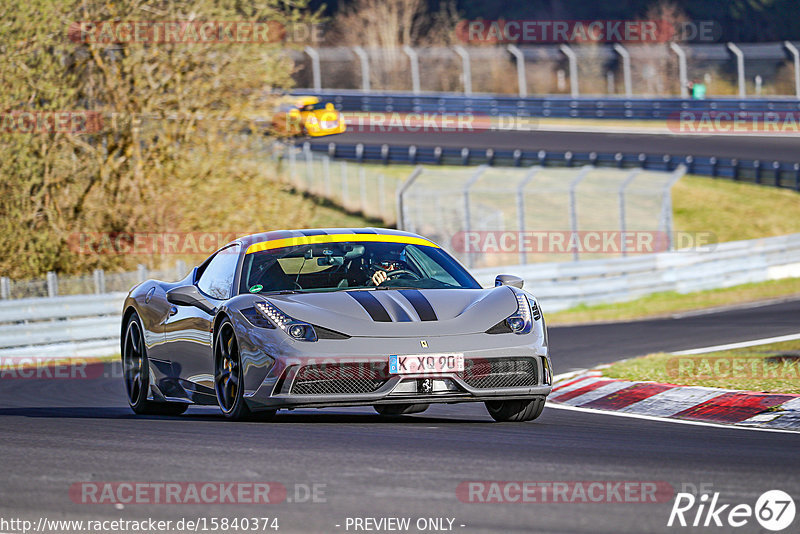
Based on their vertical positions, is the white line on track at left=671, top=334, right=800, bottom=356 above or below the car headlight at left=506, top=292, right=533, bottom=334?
below

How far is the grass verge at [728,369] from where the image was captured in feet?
33.9

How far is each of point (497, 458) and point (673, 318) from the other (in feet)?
47.6

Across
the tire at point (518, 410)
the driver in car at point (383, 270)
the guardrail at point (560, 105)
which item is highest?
the driver in car at point (383, 270)

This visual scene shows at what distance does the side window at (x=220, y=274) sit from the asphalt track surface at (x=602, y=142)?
29.3 metres

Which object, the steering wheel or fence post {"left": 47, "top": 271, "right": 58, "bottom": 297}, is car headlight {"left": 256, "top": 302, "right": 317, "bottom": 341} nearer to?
the steering wheel

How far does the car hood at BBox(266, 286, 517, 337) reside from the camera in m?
7.87

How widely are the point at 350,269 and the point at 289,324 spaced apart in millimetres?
1019

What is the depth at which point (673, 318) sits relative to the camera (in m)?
20.4

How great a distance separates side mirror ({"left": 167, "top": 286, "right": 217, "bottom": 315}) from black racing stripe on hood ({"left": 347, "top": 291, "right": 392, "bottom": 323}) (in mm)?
1177

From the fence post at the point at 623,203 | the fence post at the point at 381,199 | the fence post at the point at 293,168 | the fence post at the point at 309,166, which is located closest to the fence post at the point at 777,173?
the fence post at the point at 623,203

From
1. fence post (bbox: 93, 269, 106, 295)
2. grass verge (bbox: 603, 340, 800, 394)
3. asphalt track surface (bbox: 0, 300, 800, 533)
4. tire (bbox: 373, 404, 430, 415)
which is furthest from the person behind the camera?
fence post (bbox: 93, 269, 106, 295)

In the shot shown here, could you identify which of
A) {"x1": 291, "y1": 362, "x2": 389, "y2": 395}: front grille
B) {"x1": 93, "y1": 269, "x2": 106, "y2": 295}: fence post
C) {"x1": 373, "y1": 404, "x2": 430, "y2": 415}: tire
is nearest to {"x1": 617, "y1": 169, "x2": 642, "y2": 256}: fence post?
{"x1": 93, "y1": 269, "x2": 106, "y2": 295}: fence post

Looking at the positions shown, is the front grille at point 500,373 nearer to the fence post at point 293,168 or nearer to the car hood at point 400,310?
the car hood at point 400,310

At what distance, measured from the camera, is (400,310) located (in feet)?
26.3
